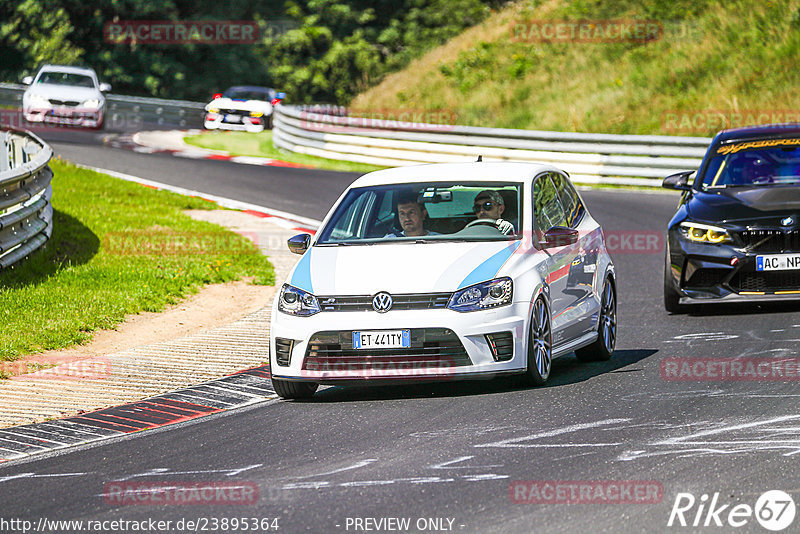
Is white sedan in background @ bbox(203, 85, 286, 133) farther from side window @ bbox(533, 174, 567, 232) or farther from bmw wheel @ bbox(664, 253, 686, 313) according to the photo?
side window @ bbox(533, 174, 567, 232)

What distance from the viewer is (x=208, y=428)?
8.45 meters

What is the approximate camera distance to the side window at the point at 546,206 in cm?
988

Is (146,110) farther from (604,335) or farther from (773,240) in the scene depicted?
(604,335)

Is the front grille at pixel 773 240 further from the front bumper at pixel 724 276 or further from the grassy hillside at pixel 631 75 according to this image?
the grassy hillside at pixel 631 75

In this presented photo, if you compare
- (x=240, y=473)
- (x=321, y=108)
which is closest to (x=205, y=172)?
(x=321, y=108)

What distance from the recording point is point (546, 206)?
400 inches

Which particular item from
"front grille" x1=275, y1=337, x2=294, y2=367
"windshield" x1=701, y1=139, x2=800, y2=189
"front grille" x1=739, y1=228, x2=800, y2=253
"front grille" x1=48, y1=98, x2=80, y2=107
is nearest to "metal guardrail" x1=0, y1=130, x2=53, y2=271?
"front grille" x1=275, y1=337, x2=294, y2=367

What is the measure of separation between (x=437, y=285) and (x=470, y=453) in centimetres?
179

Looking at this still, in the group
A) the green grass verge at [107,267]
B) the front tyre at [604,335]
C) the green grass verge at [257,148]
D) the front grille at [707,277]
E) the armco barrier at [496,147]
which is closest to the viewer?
the front tyre at [604,335]

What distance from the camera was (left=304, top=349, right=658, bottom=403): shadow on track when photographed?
9203mm

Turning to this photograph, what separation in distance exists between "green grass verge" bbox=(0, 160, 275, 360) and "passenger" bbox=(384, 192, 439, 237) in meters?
3.37

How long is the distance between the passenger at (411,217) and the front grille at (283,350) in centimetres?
130

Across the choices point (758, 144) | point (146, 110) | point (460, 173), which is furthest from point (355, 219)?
point (146, 110)

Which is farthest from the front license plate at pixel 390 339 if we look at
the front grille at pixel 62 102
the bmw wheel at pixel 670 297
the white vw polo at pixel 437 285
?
the front grille at pixel 62 102
